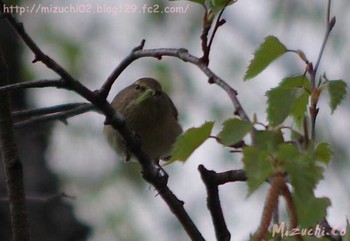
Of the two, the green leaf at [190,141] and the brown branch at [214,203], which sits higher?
the green leaf at [190,141]

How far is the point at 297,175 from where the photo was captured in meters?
1.22

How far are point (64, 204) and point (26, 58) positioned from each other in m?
1.57

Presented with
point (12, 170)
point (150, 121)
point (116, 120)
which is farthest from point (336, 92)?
point (150, 121)

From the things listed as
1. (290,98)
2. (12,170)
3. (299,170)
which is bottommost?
(12,170)

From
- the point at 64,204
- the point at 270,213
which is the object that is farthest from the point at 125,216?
the point at 270,213

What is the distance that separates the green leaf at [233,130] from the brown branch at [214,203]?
294mm

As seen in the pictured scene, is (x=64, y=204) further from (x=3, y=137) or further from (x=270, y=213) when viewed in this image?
(x=270, y=213)

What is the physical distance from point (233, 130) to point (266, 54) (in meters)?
0.31

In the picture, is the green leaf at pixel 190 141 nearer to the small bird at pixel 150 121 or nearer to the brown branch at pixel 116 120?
the brown branch at pixel 116 120

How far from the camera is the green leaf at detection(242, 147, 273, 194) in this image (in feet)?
4.04

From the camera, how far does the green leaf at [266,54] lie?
1569 millimetres

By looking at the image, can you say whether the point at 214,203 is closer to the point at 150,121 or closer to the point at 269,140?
the point at 269,140

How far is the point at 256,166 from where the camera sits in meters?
1.24

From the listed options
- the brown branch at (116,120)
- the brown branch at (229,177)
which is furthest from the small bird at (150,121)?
the brown branch at (229,177)
